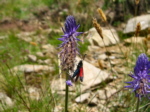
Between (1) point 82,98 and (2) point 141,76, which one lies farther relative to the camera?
(1) point 82,98

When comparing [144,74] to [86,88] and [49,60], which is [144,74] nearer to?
[86,88]

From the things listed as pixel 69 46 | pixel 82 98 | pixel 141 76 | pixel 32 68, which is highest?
pixel 69 46

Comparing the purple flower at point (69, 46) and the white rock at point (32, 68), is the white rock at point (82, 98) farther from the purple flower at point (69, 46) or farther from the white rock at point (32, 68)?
the purple flower at point (69, 46)

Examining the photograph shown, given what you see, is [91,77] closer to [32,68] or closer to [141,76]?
[32,68]

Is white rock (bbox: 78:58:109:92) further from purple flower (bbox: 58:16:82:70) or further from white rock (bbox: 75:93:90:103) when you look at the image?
purple flower (bbox: 58:16:82:70)

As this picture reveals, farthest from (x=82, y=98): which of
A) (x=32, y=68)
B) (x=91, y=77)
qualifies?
(x=32, y=68)

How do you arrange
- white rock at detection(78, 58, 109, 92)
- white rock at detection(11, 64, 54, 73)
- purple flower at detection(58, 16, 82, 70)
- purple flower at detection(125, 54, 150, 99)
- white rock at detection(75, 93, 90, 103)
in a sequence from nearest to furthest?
purple flower at detection(125, 54, 150, 99) < purple flower at detection(58, 16, 82, 70) < white rock at detection(75, 93, 90, 103) < white rock at detection(78, 58, 109, 92) < white rock at detection(11, 64, 54, 73)

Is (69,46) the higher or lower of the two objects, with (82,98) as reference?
higher

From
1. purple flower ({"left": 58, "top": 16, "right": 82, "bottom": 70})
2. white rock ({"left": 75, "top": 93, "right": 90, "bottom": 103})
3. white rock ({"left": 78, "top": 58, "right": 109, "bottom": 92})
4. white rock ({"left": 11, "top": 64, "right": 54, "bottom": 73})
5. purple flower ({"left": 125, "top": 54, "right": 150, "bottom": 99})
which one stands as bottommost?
white rock ({"left": 75, "top": 93, "right": 90, "bottom": 103})

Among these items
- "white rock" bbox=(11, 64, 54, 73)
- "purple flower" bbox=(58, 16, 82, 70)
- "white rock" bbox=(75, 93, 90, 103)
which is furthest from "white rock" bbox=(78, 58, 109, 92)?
"purple flower" bbox=(58, 16, 82, 70)

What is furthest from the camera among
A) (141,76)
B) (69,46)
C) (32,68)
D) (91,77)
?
(32,68)

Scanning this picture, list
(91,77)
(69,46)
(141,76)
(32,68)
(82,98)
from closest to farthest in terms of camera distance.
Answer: (141,76), (69,46), (82,98), (91,77), (32,68)

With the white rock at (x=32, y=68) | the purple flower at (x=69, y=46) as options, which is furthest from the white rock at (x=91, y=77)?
the purple flower at (x=69, y=46)
